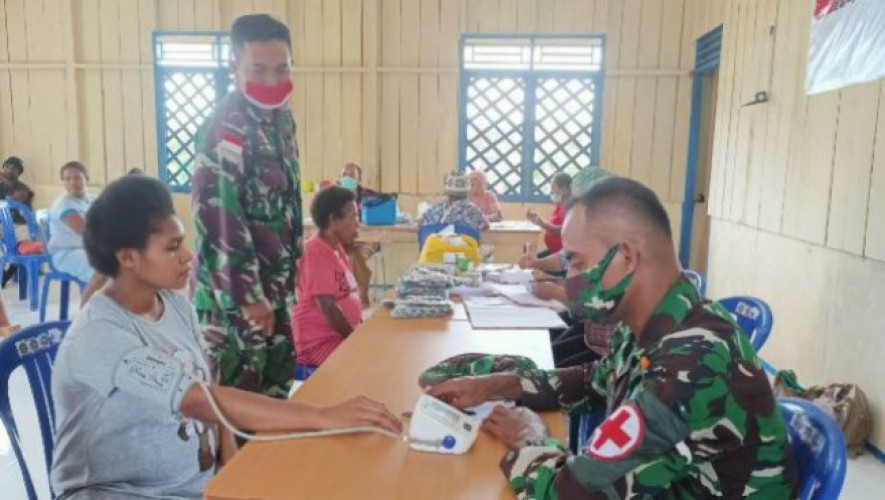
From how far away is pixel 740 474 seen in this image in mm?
1009

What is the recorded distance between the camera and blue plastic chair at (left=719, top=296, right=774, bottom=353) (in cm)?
224

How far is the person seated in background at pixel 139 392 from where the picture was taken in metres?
1.25

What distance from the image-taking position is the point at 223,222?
1.91 m

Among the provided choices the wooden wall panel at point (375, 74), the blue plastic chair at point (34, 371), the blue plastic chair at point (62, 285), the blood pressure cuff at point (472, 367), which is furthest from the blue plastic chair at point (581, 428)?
the wooden wall panel at point (375, 74)

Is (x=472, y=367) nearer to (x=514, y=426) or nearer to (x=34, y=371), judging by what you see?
(x=514, y=426)

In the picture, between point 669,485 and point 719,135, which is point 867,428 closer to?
point 669,485

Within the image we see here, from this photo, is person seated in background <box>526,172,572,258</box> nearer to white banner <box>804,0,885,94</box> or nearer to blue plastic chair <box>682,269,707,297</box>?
white banner <box>804,0,885,94</box>

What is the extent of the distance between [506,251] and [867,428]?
11.1 feet

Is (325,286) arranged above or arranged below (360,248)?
above

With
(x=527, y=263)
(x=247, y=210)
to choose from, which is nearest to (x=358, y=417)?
(x=247, y=210)

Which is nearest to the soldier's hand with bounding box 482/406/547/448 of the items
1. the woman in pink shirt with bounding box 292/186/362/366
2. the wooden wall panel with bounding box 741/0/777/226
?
the woman in pink shirt with bounding box 292/186/362/366

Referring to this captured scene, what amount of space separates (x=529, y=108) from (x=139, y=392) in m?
6.18

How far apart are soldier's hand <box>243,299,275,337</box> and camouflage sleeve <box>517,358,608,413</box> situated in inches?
34.1

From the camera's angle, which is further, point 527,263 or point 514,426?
point 527,263
